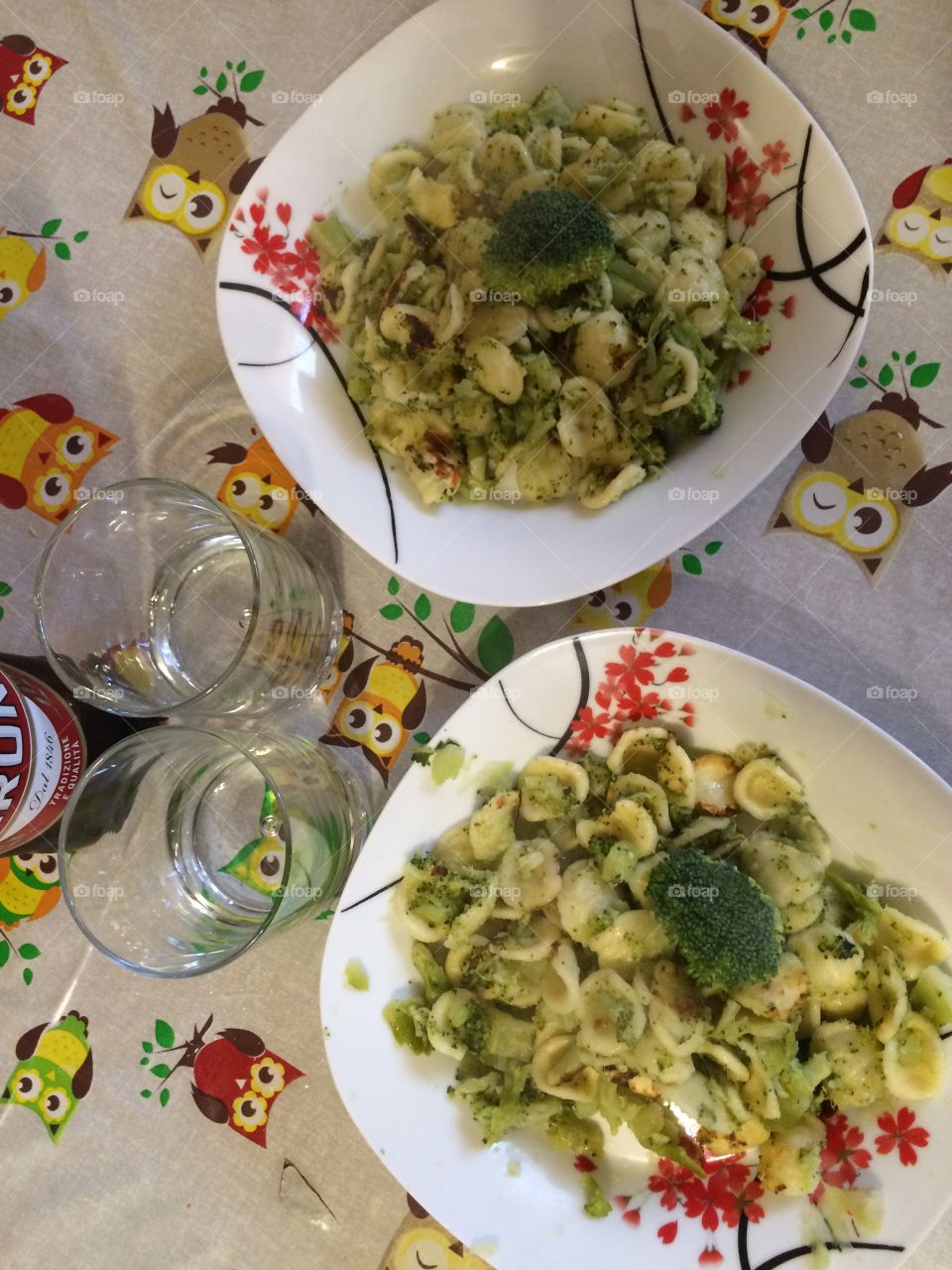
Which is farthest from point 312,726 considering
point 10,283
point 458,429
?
point 10,283

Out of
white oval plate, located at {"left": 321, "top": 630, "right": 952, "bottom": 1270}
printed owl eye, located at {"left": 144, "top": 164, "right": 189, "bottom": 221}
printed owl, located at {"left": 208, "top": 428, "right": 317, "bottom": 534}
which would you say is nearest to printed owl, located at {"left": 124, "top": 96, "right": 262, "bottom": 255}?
printed owl eye, located at {"left": 144, "top": 164, "right": 189, "bottom": 221}

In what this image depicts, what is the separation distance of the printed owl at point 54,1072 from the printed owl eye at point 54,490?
0.81 m

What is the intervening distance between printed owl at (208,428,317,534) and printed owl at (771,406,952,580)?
2.42ft

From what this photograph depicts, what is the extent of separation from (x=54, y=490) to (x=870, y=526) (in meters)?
1.27

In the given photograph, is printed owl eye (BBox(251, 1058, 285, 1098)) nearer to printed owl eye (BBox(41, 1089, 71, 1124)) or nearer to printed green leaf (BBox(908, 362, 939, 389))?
printed owl eye (BBox(41, 1089, 71, 1124))

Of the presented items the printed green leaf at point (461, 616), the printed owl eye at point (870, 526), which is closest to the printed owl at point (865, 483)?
the printed owl eye at point (870, 526)

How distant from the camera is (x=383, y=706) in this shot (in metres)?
1.31

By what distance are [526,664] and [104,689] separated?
611mm

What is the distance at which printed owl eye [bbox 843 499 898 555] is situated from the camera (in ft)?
4.00

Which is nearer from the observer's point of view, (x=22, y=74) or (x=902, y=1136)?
(x=902, y=1136)

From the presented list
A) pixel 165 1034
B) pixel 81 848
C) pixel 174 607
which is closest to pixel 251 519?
pixel 174 607

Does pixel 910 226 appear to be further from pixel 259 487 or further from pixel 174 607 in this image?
pixel 174 607

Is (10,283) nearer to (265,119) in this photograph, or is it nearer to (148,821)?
(265,119)

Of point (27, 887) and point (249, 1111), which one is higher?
point (27, 887)
